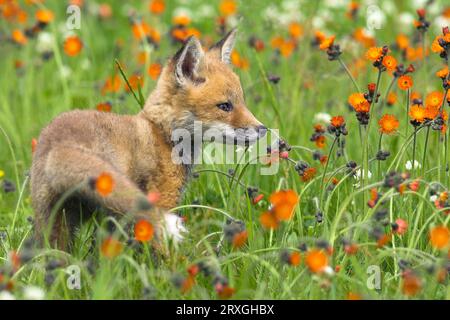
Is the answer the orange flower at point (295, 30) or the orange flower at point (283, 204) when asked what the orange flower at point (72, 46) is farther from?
the orange flower at point (283, 204)

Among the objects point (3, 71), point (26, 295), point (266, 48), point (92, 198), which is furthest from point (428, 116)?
point (3, 71)

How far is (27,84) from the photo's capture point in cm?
738

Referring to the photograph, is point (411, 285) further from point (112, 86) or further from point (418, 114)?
point (112, 86)

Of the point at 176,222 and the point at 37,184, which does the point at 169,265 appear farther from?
the point at 37,184

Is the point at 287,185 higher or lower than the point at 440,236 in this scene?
higher

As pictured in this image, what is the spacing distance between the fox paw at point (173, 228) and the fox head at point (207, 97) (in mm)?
861

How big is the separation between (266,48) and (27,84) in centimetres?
208

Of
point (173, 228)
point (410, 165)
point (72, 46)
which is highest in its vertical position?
point (72, 46)

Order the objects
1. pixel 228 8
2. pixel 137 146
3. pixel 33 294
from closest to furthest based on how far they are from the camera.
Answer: pixel 33 294 < pixel 137 146 < pixel 228 8

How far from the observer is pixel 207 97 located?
4.82 meters

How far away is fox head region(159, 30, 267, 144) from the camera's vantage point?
→ 15.7ft

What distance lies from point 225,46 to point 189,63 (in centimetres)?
43

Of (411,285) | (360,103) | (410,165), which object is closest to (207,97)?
(360,103)

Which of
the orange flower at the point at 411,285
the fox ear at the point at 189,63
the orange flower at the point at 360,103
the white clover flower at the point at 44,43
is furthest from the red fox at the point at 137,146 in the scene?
the white clover flower at the point at 44,43
